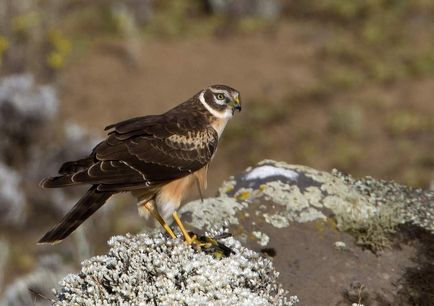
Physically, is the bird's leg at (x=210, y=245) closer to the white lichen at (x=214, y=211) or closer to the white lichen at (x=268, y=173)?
the white lichen at (x=214, y=211)

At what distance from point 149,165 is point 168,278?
4.37 ft

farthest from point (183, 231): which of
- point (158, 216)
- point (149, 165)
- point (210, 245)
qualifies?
point (149, 165)

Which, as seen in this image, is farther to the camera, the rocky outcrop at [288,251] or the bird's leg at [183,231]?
the bird's leg at [183,231]

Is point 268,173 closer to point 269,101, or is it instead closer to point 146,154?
point 146,154

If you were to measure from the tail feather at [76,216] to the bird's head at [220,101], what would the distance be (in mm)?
1285

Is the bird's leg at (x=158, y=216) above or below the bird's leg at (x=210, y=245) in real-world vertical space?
above

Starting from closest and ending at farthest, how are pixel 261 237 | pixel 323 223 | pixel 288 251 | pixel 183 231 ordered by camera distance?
pixel 183 231, pixel 288 251, pixel 261 237, pixel 323 223

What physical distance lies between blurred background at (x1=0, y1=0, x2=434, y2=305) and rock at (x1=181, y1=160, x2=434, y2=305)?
149 inches

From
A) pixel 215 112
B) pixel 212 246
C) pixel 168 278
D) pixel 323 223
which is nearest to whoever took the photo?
pixel 168 278

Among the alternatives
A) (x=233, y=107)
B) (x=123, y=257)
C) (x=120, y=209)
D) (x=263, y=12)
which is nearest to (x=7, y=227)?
(x=120, y=209)

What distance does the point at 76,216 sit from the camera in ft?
20.3

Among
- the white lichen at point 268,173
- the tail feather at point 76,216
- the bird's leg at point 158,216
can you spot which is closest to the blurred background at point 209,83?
the white lichen at point 268,173

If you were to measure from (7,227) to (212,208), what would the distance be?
7.21m

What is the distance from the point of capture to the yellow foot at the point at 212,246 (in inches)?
237
